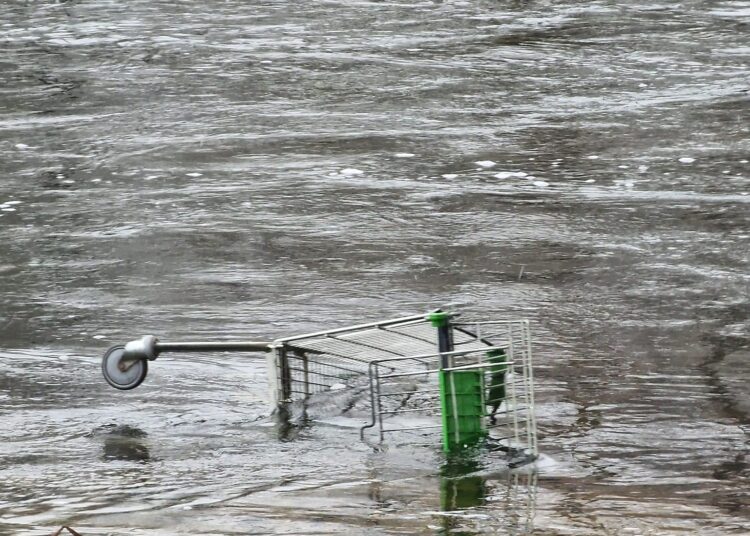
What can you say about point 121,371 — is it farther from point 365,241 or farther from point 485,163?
point 485,163

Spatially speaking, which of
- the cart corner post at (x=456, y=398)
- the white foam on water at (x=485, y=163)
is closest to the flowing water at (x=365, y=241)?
the white foam on water at (x=485, y=163)

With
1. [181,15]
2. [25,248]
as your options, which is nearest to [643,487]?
[25,248]

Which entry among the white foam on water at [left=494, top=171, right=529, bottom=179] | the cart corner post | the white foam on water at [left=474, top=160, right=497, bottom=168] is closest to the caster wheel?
the cart corner post

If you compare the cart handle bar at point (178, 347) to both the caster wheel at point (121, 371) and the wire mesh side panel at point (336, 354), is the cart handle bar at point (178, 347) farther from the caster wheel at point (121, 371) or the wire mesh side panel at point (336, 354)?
the wire mesh side panel at point (336, 354)

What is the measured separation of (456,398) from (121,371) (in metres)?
2.39

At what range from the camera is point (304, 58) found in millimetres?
18641

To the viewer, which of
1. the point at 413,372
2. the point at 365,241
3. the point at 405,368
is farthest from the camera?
the point at 365,241

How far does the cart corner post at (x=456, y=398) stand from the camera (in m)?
6.46

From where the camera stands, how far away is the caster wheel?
780cm

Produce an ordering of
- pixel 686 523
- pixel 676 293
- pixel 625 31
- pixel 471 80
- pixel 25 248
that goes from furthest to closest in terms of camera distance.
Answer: pixel 625 31
pixel 471 80
pixel 25 248
pixel 676 293
pixel 686 523

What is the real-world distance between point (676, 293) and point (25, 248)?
631 centimetres

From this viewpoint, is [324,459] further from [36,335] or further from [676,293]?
[676,293]

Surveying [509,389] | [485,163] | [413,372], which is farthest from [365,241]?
→ [509,389]

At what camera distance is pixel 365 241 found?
12.0 m
